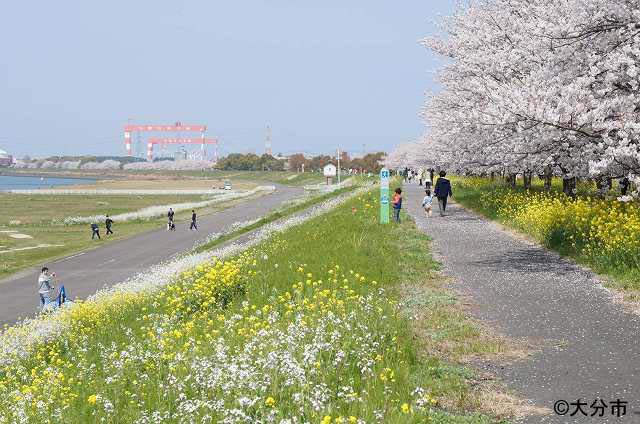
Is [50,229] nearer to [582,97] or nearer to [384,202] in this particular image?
[384,202]

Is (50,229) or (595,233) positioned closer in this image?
(595,233)

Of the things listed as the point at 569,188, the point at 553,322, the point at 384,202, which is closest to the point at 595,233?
the point at 553,322

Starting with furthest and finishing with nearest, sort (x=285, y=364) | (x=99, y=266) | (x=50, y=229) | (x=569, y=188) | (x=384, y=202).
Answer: (x=50, y=229)
(x=99, y=266)
(x=569, y=188)
(x=384, y=202)
(x=285, y=364)

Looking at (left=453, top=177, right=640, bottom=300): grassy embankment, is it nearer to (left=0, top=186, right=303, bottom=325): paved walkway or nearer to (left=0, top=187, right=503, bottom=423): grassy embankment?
(left=0, top=187, right=503, bottom=423): grassy embankment

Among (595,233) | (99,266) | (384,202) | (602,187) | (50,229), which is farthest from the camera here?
(50,229)

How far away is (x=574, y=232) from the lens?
1672 centimetres

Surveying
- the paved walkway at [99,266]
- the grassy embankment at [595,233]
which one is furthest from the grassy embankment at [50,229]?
the grassy embankment at [595,233]

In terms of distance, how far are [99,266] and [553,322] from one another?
3408 cm

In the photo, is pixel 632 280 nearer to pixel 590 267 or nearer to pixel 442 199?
pixel 590 267

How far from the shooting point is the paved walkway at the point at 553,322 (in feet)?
22.4

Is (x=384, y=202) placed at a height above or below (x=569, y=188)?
below

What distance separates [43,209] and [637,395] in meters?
100

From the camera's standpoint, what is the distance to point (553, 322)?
959cm

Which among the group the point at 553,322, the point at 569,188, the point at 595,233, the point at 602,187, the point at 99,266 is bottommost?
the point at 99,266
